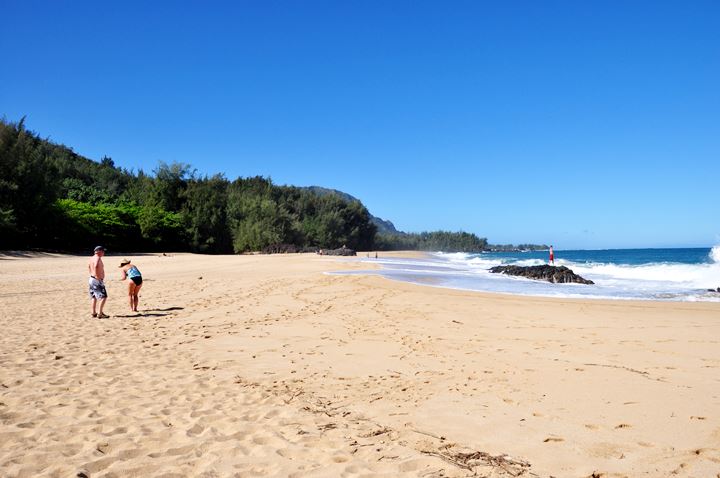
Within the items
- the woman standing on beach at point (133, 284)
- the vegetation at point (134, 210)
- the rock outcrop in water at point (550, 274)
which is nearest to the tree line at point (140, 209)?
the vegetation at point (134, 210)

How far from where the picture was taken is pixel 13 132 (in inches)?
1399

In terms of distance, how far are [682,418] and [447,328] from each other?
15.8ft

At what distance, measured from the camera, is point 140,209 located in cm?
4534

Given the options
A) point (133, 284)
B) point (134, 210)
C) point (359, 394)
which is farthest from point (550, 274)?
point (134, 210)

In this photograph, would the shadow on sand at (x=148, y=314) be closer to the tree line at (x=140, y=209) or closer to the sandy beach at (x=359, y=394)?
the sandy beach at (x=359, y=394)

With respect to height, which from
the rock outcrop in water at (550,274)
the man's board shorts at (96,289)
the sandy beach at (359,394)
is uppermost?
the man's board shorts at (96,289)

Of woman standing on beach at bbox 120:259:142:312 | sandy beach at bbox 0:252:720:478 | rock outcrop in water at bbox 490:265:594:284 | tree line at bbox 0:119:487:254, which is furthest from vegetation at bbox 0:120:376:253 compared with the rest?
rock outcrop in water at bbox 490:265:594:284

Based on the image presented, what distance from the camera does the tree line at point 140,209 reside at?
112 feet

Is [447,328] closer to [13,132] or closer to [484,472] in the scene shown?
[484,472]

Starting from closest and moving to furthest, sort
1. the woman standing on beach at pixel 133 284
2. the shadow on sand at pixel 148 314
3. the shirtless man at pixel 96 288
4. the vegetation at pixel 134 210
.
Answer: the shirtless man at pixel 96 288 < the shadow on sand at pixel 148 314 < the woman standing on beach at pixel 133 284 < the vegetation at pixel 134 210

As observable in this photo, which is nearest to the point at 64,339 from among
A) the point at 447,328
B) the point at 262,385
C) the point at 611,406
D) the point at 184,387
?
the point at 184,387

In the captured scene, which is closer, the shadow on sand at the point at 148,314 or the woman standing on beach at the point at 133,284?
the shadow on sand at the point at 148,314

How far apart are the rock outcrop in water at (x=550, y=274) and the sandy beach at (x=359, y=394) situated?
38.7 ft

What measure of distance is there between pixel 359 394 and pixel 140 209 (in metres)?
46.0
